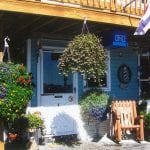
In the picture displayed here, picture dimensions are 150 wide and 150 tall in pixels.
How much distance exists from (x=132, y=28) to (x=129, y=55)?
2360 mm

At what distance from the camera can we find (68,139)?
41.0 feet

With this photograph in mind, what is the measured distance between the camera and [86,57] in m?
10.1

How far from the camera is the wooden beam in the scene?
9359 millimetres

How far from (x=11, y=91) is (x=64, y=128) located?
13.0 feet

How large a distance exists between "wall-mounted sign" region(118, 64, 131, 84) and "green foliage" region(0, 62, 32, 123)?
536 centimetres

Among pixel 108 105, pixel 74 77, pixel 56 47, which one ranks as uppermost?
pixel 56 47

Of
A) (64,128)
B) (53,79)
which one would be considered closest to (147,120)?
(64,128)

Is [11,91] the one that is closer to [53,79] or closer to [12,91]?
[12,91]

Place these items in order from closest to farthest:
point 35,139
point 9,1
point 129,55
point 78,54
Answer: point 9,1
point 78,54
point 35,139
point 129,55

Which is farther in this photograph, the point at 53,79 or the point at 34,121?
the point at 53,79

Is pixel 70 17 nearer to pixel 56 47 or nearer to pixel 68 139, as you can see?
pixel 56 47

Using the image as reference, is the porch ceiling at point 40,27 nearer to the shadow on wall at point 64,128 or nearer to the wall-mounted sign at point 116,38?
the wall-mounted sign at point 116,38

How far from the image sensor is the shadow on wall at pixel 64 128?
40.2ft

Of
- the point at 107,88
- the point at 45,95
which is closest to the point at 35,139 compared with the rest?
the point at 45,95
